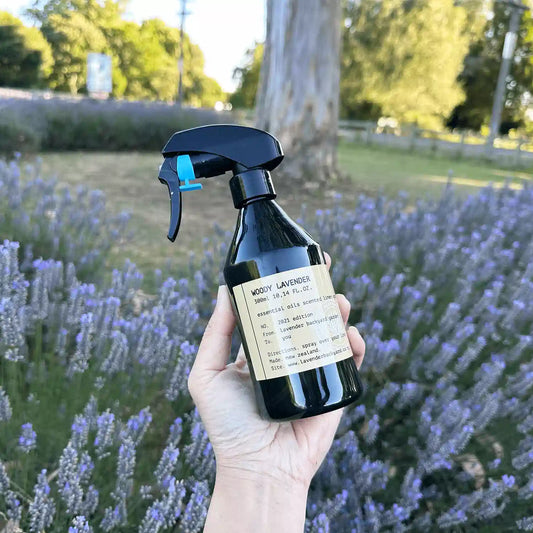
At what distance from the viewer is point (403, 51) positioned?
76.4ft

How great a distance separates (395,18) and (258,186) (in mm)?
25006

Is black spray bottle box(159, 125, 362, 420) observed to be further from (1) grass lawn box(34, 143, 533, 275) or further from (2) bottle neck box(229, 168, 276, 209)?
(1) grass lawn box(34, 143, 533, 275)

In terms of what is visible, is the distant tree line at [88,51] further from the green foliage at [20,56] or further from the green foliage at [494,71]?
the green foliage at [494,71]

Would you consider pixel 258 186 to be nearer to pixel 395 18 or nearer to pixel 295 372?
pixel 295 372

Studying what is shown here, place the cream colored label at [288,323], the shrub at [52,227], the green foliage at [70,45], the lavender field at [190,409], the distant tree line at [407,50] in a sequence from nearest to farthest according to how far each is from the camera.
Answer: the cream colored label at [288,323] < the lavender field at [190,409] < the shrub at [52,227] < the distant tree line at [407,50] < the green foliage at [70,45]

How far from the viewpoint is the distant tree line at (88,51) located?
36875 millimetres

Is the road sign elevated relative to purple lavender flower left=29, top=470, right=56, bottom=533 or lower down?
elevated

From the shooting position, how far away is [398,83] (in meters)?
24.0

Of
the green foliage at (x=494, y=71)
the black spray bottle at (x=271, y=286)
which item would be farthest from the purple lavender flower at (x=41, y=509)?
the green foliage at (x=494, y=71)

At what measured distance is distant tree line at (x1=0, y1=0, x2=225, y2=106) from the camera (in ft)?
121

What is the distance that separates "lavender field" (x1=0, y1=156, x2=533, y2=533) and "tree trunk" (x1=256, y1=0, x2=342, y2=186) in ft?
17.1

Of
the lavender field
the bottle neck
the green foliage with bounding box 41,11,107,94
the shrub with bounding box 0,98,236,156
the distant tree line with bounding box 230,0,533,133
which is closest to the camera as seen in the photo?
the bottle neck

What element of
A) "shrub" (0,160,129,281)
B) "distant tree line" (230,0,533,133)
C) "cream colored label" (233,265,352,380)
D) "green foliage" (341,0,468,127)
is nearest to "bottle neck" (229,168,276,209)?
"cream colored label" (233,265,352,380)

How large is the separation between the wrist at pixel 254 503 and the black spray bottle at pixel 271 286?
197mm
